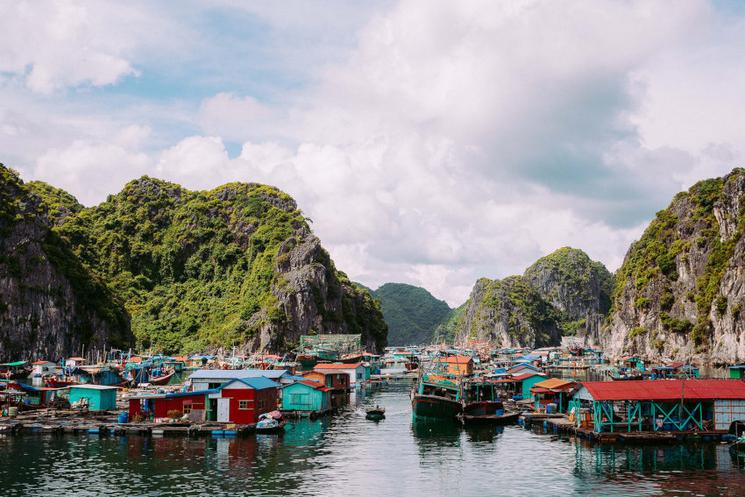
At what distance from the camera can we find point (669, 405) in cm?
6512

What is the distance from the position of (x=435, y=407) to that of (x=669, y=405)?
98.8 feet

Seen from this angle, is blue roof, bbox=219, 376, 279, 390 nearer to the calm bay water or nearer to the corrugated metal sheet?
the calm bay water

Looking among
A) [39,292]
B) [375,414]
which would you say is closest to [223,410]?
[375,414]

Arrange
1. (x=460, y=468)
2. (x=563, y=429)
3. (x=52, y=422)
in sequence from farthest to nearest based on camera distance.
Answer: (x=52, y=422)
(x=563, y=429)
(x=460, y=468)

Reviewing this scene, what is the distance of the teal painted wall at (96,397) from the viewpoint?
85.6 m

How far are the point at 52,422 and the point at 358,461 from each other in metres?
38.2

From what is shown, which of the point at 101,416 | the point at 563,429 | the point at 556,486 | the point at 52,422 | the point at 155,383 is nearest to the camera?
the point at 556,486

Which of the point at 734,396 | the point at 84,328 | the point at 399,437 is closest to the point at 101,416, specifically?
the point at 399,437

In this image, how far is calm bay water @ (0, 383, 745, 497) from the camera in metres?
47.7

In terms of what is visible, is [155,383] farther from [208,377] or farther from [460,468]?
[460,468]

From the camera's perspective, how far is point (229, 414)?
2859 inches

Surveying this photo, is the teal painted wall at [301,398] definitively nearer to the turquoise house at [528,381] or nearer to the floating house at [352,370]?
the turquoise house at [528,381]

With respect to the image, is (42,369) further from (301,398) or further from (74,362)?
(301,398)

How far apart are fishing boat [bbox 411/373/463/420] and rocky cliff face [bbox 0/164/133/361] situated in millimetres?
112591
